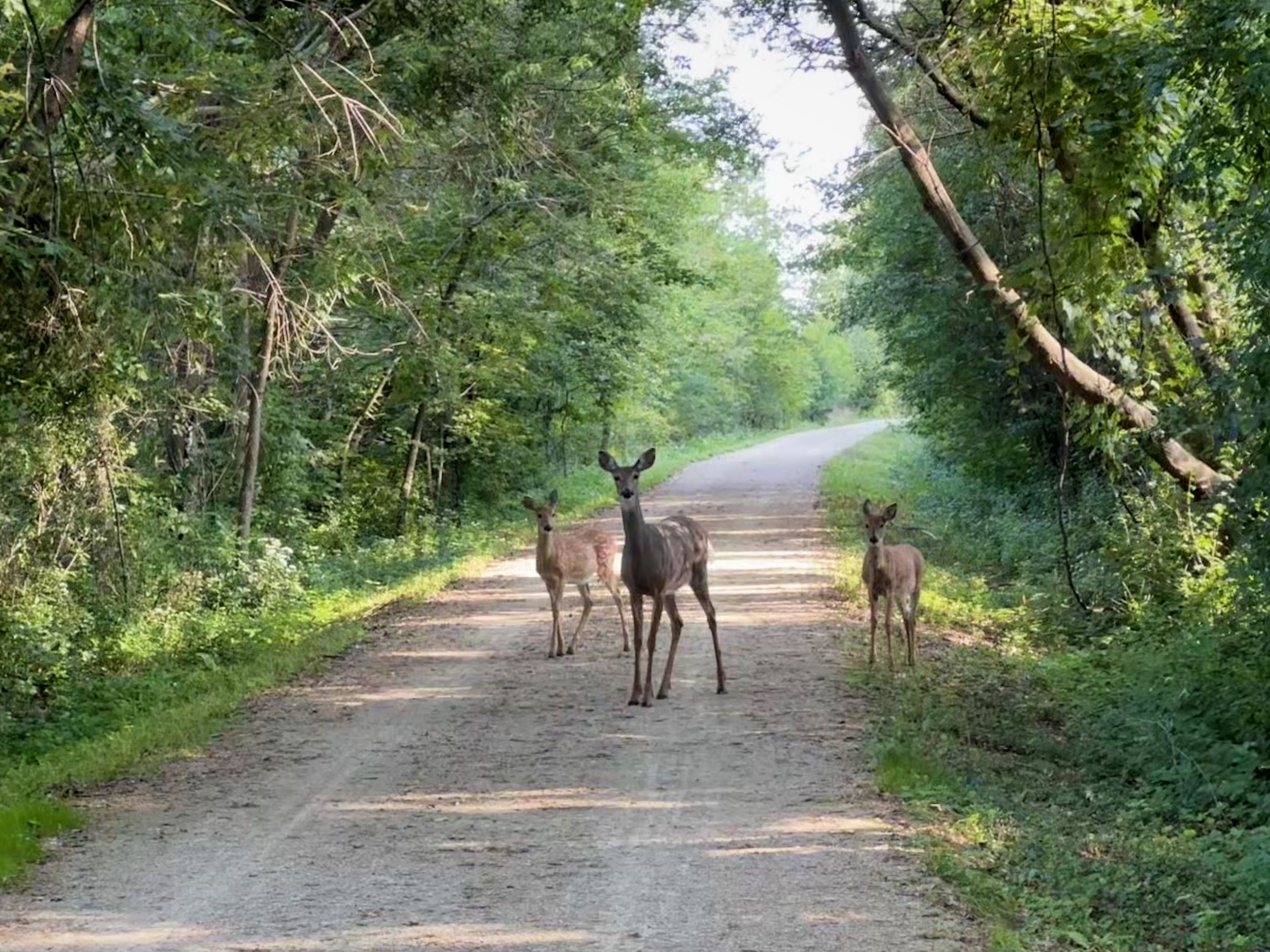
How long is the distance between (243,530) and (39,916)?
12.7 metres

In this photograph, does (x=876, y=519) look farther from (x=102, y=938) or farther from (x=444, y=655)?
(x=102, y=938)

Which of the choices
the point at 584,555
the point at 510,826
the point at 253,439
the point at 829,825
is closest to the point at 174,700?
the point at 584,555

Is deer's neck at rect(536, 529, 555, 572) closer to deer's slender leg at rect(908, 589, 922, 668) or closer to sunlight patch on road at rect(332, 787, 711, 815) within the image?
deer's slender leg at rect(908, 589, 922, 668)

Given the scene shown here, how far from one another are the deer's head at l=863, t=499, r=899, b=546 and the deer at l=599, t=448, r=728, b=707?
1.85 m

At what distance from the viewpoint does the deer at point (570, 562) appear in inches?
550

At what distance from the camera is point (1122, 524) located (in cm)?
1606

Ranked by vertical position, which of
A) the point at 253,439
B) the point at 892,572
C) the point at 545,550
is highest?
the point at 253,439

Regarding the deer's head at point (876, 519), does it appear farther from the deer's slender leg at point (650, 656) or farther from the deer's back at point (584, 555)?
the deer's back at point (584, 555)

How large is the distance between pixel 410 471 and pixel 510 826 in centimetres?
1851

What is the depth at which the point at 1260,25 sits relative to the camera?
27.1 feet

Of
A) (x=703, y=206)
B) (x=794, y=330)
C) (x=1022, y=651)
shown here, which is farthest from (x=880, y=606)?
(x=794, y=330)

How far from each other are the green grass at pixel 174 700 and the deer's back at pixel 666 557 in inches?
134

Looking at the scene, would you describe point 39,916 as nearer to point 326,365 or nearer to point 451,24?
point 451,24

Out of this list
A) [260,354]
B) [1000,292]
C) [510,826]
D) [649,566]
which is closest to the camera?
[510,826]
